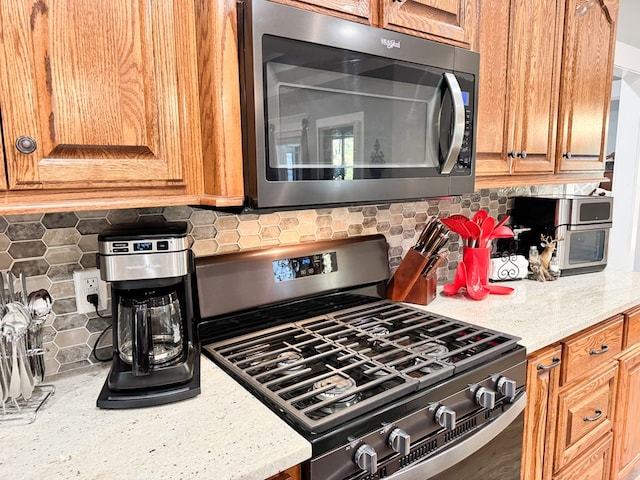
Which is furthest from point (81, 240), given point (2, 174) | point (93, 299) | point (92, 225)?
point (2, 174)

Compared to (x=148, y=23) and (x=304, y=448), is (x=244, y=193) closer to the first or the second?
(x=148, y=23)

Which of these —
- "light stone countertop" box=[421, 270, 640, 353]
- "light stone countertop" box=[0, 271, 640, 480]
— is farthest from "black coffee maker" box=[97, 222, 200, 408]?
"light stone countertop" box=[421, 270, 640, 353]

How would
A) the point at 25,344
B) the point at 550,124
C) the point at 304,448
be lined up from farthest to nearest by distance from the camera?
the point at 550,124
the point at 25,344
the point at 304,448

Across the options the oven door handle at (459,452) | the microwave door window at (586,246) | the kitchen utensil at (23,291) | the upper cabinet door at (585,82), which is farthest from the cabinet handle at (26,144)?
the microwave door window at (586,246)

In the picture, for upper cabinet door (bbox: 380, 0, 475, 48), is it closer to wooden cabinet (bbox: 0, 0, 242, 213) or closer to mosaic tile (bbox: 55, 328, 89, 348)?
wooden cabinet (bbox: 0, 0, 242, 213)

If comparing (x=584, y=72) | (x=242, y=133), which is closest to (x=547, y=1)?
(x=584, y=72)

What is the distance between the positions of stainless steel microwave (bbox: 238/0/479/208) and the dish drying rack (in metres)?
0.54

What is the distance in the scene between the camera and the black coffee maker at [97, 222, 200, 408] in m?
0.96

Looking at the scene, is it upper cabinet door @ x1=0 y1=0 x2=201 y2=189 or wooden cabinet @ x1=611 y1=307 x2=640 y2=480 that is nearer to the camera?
upper cabinet door @ x1=0 y1=0 x2=201 y2=189

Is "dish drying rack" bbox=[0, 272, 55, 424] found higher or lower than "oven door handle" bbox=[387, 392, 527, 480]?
Answer: higher

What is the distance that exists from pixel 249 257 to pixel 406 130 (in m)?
0.59

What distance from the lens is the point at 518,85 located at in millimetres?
1638

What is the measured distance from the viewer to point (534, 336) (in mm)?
1363

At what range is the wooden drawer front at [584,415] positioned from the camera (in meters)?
1.54
